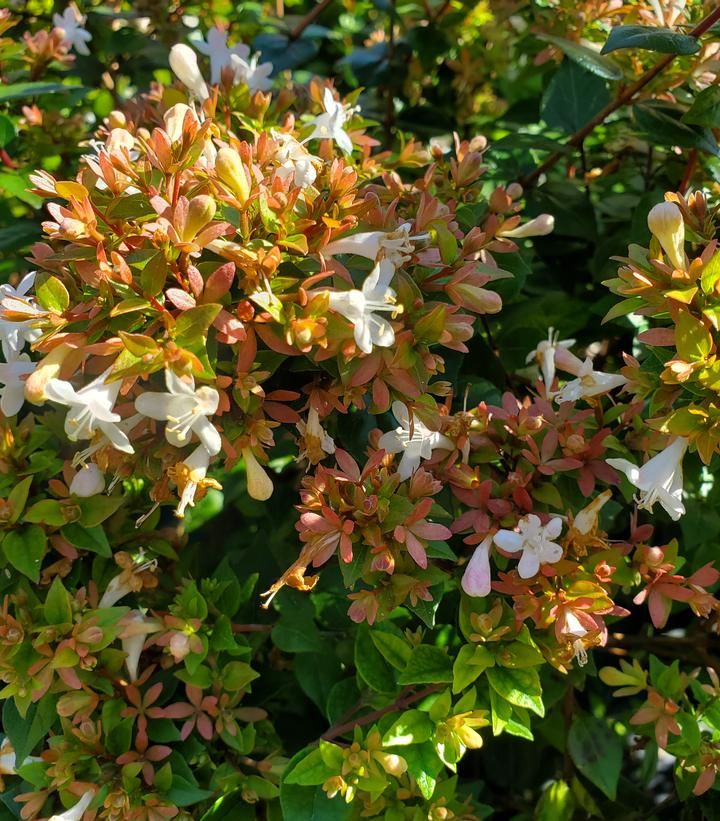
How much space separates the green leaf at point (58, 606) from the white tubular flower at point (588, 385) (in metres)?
0.61

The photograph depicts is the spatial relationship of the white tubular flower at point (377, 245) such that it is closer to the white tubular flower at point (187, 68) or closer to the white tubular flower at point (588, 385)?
the white tubular flower at point (588, 385)

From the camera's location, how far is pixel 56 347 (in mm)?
718

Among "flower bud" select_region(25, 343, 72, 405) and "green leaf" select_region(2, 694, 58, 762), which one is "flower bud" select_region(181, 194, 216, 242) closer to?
"flower bud" select_region(25, 343, 72, 405)

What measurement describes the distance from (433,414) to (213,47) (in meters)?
0.75

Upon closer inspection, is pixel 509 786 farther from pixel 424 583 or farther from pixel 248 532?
pixel 424 583

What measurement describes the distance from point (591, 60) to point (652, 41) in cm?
19

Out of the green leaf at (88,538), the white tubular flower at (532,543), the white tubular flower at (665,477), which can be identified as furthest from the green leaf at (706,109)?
the green leaf at (88,538)

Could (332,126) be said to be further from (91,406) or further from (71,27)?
(71,27)

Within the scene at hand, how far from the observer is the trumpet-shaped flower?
0.89 metres

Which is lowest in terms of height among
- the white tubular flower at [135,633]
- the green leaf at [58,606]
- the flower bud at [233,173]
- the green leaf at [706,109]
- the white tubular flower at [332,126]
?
the white tubular flower at [135,633]

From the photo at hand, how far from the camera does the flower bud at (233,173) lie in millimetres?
720

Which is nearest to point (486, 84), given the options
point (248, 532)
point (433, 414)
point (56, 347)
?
point (248, 532)

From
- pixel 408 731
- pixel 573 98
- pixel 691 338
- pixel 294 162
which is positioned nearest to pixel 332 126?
pixel 294 162

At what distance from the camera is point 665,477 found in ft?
2.67
